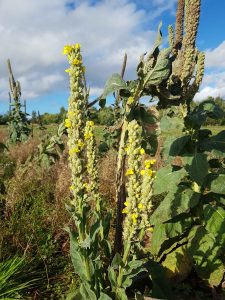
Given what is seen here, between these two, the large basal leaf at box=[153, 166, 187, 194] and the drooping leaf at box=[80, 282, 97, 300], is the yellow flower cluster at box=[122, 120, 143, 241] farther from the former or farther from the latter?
the large basal leaf at box=[153, 166, 187, 194]

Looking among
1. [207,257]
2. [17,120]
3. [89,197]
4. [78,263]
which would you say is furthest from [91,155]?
[17,120]

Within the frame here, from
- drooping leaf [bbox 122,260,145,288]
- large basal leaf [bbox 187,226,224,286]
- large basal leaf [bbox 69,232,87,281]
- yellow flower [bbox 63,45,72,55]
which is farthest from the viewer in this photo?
large basal leaf [bbox 187,226,224,286]

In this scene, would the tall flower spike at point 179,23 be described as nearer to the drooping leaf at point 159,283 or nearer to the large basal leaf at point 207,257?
the large basal leaf at point 207,257

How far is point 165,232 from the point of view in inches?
131

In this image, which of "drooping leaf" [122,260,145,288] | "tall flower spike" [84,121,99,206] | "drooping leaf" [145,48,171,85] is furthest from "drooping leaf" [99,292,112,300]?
"drooping leaf" [145,48,171,85]

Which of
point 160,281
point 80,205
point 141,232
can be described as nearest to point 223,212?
point 160,281

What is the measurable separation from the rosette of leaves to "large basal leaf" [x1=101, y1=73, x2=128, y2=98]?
0.71m

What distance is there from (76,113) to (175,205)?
1.49m

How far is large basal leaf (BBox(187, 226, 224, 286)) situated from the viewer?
10.8ft

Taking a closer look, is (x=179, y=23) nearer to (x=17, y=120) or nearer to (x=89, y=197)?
(x=89, y=197)

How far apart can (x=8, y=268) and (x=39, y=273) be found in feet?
1.38

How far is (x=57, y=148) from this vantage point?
7359 mm

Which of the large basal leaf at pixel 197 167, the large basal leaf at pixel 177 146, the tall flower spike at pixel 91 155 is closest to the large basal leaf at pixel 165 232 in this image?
the large basal leaf at pixel 197 167

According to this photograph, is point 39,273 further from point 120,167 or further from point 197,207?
point 197,207
